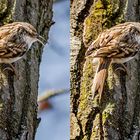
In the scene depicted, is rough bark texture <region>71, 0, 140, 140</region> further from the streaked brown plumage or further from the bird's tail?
the streaked brown plumage

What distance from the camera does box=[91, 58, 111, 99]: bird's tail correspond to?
6418 millimetres

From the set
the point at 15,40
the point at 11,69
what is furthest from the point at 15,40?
the point at 11,69

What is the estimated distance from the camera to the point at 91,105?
21.1 feet

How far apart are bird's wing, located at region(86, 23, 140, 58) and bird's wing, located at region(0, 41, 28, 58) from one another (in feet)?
1.17

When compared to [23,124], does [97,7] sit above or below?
above

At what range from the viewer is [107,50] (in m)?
6.43

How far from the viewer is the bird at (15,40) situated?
21.2ft

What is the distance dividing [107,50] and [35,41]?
46 centimetres

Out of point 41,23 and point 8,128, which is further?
point 41,23

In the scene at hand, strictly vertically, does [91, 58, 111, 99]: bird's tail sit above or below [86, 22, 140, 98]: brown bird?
below

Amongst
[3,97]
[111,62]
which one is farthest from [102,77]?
[3,97]

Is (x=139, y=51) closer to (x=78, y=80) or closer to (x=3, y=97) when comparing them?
(x=78, y=80)

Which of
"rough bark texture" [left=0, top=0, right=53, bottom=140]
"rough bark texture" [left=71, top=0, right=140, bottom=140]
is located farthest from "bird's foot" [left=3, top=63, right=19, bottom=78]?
"rough bark texture" [left=71, top=0, right=140, bottom=140]

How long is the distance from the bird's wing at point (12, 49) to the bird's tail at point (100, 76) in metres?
0.41
